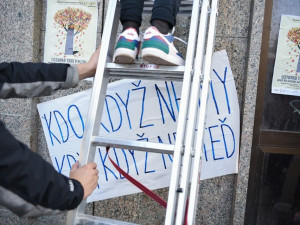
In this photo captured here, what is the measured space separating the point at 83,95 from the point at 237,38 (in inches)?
54.4

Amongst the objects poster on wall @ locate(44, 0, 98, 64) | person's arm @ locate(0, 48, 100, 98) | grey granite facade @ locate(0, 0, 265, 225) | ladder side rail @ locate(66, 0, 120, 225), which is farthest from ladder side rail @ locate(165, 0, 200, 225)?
poster on wall @ locate(44, 0, 98, 64)

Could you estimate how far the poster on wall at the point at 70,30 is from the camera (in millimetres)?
2850

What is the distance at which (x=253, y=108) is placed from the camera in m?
2.62

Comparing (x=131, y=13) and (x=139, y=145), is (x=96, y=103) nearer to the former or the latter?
(x=139, y=145)

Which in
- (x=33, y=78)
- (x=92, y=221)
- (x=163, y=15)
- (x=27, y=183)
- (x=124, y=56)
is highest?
(x=163, y=15)

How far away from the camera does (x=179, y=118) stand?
1.67 m

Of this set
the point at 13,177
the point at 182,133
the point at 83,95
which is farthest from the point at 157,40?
the point at 83,95

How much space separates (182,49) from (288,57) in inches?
33.3

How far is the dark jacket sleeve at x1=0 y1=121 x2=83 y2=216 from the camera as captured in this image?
110 centimetres

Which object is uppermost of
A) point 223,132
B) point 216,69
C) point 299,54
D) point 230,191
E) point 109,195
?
point 299,54

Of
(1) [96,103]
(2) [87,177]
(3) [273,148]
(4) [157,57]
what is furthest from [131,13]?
(3) [273,148]

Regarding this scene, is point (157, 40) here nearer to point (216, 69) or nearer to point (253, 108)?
point (216, 69)

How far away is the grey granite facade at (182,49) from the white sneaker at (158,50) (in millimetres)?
960

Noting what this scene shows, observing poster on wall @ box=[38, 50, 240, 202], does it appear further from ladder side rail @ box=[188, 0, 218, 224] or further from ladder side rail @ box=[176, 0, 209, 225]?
ladder side rail @ box=[176, 0, 209, 225]
